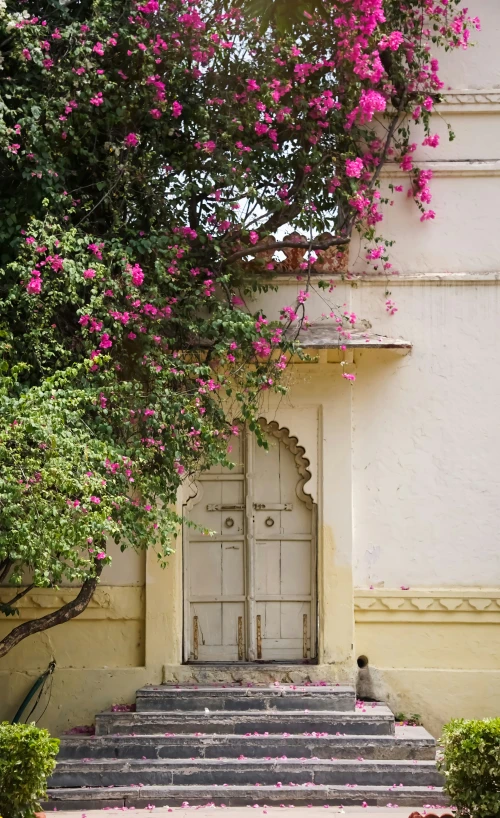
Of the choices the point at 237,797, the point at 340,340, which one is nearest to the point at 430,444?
the point at 340,340

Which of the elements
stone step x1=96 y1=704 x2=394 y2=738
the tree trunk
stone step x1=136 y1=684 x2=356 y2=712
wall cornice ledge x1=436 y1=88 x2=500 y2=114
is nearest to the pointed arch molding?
stone step x1=136 y1=684 x2=356 y2=712

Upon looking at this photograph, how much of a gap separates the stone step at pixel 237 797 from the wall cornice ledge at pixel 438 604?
168cm

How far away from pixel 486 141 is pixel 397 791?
529cm

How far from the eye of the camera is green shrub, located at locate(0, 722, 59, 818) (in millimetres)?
5871

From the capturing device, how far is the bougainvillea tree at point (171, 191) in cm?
731

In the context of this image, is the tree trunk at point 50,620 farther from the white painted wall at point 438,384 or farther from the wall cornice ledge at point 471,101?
the wall cornice ledge at point 471,101

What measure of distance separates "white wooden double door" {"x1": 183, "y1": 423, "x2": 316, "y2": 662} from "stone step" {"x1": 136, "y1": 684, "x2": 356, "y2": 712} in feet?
1.79

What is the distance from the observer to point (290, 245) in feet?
27.4

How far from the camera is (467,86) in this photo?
8891 mm

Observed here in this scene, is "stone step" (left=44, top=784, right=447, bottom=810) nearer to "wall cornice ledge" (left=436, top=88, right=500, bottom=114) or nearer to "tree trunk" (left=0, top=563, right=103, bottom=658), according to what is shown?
"tree trunk" (left=0, top=563, right=103, bottom=658)

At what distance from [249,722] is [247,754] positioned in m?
0.31

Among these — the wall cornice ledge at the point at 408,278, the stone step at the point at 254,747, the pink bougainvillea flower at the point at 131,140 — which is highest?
the pink bougainvillea flower at the point at 131,140

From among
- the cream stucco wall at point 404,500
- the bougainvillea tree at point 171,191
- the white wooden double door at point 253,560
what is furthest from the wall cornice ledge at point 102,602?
the white wooden double door at point 253,560

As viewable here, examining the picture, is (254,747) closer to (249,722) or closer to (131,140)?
(249,722)
